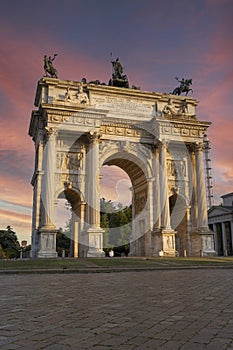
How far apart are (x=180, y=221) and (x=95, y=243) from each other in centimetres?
1045

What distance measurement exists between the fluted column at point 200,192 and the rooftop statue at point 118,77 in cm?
967

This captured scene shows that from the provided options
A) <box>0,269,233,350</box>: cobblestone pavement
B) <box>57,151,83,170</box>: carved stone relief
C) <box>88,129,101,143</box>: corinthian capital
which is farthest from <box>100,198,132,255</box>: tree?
<box>0,269,233,350</box>: cobblestone pavement

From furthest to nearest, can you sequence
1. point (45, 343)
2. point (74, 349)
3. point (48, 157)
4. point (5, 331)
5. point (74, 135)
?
point (74, 135), point (48, 157), point (5, 331), point (45, 343), point (74, 349)

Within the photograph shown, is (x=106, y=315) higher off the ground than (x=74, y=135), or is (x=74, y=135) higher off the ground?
(x=74, y=135)

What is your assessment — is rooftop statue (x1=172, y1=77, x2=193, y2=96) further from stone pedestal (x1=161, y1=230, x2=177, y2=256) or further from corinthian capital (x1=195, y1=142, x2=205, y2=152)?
stone pedestal (x1=161, y1=230, x2=177, y2=256)

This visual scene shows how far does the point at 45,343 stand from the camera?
394cm

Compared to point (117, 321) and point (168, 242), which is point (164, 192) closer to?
point (168, 242)

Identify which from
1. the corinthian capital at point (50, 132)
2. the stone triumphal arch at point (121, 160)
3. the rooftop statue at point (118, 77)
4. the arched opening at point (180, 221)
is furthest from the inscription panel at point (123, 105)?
the arched opening at point (180, 221)

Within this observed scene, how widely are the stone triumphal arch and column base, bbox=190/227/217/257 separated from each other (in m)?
0.09

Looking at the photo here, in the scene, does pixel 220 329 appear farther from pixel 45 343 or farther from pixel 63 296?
pixel 63 296

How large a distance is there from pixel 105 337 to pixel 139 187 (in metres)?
32.1

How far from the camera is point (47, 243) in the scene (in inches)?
1061

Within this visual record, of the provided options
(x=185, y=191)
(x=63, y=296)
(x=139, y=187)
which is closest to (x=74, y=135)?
(x=139, y=187)

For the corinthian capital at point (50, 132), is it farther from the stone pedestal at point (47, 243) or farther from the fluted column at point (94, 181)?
the stone pedestal at point (47, 243)
